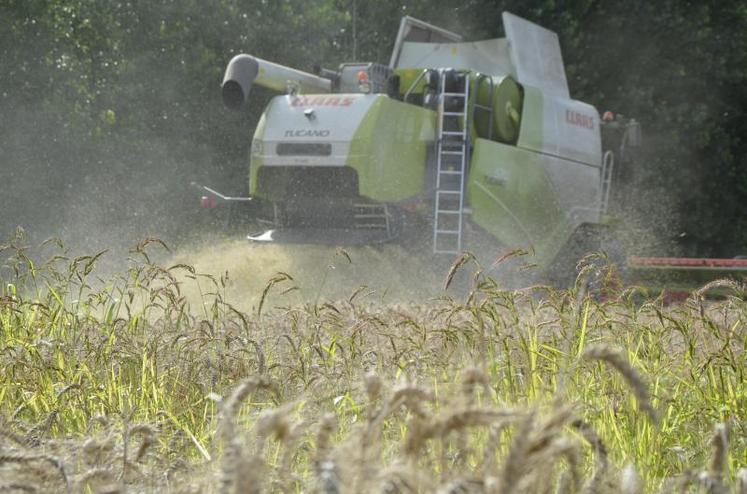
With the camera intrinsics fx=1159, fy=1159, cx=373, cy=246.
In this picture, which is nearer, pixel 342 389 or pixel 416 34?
pixel 342 389

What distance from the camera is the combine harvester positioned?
1030 centimetres

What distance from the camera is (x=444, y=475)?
1.84 metres

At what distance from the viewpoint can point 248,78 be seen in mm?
10836

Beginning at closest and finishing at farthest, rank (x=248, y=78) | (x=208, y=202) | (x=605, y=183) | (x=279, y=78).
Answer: (x=248, y=78)
(x=279, y=78)
(x=208, y=202)
(x=605, y=183)

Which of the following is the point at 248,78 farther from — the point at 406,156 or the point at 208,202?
the point at 406,156

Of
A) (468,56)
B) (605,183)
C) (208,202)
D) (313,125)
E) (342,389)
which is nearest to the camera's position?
(342,389)

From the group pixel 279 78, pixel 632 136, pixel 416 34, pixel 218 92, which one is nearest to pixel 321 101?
pixel 279 78

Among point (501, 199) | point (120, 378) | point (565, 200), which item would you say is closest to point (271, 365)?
point (120, 378)

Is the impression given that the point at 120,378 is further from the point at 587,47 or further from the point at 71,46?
the point at 587,47

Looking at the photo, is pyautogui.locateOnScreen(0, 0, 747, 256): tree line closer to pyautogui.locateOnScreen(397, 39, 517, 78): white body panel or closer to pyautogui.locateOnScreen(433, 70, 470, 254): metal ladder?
pyautogui.locateOnScreen(397, 39, 517, 78): white body panel

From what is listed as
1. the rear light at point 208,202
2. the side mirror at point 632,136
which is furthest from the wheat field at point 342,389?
the side mirror at point 632,136

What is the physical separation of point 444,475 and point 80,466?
0.92 metres

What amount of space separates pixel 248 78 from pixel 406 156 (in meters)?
1.70

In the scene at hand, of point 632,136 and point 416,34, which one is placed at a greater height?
point 416,34
